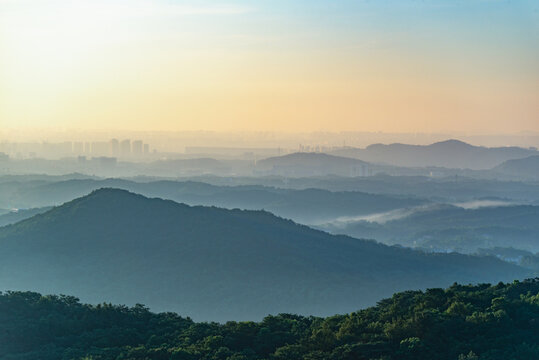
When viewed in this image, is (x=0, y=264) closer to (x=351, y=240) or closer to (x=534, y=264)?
(x=351, y=240)

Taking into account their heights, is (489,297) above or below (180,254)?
above

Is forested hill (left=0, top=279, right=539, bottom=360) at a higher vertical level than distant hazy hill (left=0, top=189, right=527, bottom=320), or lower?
higher

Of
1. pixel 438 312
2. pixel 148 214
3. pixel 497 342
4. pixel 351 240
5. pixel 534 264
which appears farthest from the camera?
pixel 534 264

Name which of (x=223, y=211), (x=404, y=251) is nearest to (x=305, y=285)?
(x=223, y=211)

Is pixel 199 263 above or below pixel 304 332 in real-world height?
below

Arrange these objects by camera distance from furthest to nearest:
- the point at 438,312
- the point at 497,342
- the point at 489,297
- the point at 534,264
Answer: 1. the point at 534,264
2. the point at 489,297
3. the point at 438,312
4. the point at 497,342
